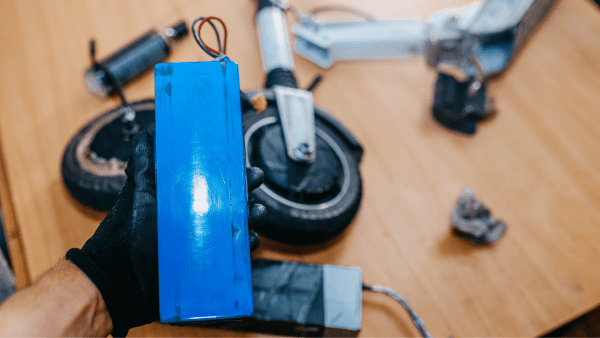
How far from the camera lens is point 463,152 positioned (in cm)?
68

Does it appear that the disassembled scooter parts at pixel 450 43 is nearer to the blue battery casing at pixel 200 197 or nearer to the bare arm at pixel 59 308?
the blue battery casing at pixel 200 197

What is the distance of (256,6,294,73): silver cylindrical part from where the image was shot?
2.19 ft

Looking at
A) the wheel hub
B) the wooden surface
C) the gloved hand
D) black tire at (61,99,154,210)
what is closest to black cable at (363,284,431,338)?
the wooden surface

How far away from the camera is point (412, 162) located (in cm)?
66

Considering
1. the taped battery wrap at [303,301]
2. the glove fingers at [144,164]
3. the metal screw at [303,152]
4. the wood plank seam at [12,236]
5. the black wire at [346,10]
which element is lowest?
the taped battery wrap at [303,301]

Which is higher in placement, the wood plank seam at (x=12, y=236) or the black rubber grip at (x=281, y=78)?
the black rubber grip at (x=281, y=78)

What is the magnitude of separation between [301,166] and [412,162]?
24cm

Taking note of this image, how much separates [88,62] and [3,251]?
420 millimetres

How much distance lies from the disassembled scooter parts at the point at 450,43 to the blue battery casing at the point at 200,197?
16.8 inches

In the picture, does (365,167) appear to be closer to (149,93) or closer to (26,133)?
(149,93)

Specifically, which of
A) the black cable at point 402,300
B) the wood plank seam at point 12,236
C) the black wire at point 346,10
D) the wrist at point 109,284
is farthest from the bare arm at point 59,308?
the black wire at point 346,10

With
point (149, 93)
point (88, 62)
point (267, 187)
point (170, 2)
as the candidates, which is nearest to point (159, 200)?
point (267, 187)

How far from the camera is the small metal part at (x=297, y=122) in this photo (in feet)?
1.75

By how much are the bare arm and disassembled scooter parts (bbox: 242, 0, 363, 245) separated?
0.74 ft
